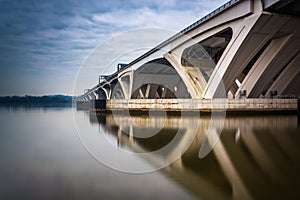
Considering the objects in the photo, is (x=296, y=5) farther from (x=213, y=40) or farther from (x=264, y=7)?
(x=213, y=40)

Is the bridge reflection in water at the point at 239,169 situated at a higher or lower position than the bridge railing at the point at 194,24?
lower

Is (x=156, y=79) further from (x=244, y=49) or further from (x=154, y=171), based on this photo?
(x=154, y=171)

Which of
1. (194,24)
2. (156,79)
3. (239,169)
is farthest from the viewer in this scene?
(156,79)

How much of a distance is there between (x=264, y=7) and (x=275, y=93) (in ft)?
30.7

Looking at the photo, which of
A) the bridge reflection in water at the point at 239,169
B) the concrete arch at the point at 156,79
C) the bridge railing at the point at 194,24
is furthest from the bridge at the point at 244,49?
the bridge reflection in water at the point at 239,169

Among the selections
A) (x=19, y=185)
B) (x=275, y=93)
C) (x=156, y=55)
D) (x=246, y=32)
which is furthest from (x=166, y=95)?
(x=19, y=185)

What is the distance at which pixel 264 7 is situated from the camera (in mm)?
17750

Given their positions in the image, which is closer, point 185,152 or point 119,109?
point 185,152

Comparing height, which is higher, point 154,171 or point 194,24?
point 194,24

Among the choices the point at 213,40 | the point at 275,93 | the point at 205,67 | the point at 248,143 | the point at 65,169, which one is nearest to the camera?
the point at 65,169

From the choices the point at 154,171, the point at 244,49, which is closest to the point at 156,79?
the point at 244,49

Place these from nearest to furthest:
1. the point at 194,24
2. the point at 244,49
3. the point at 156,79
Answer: the point at 244,49
the point at 194,24
the point at 156,79

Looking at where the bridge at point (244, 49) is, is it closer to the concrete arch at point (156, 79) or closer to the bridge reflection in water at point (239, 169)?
the concrete arch at point (156, 79)

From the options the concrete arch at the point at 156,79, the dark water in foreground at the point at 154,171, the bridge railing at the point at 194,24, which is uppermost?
the bridge railing at the point at 194,24
